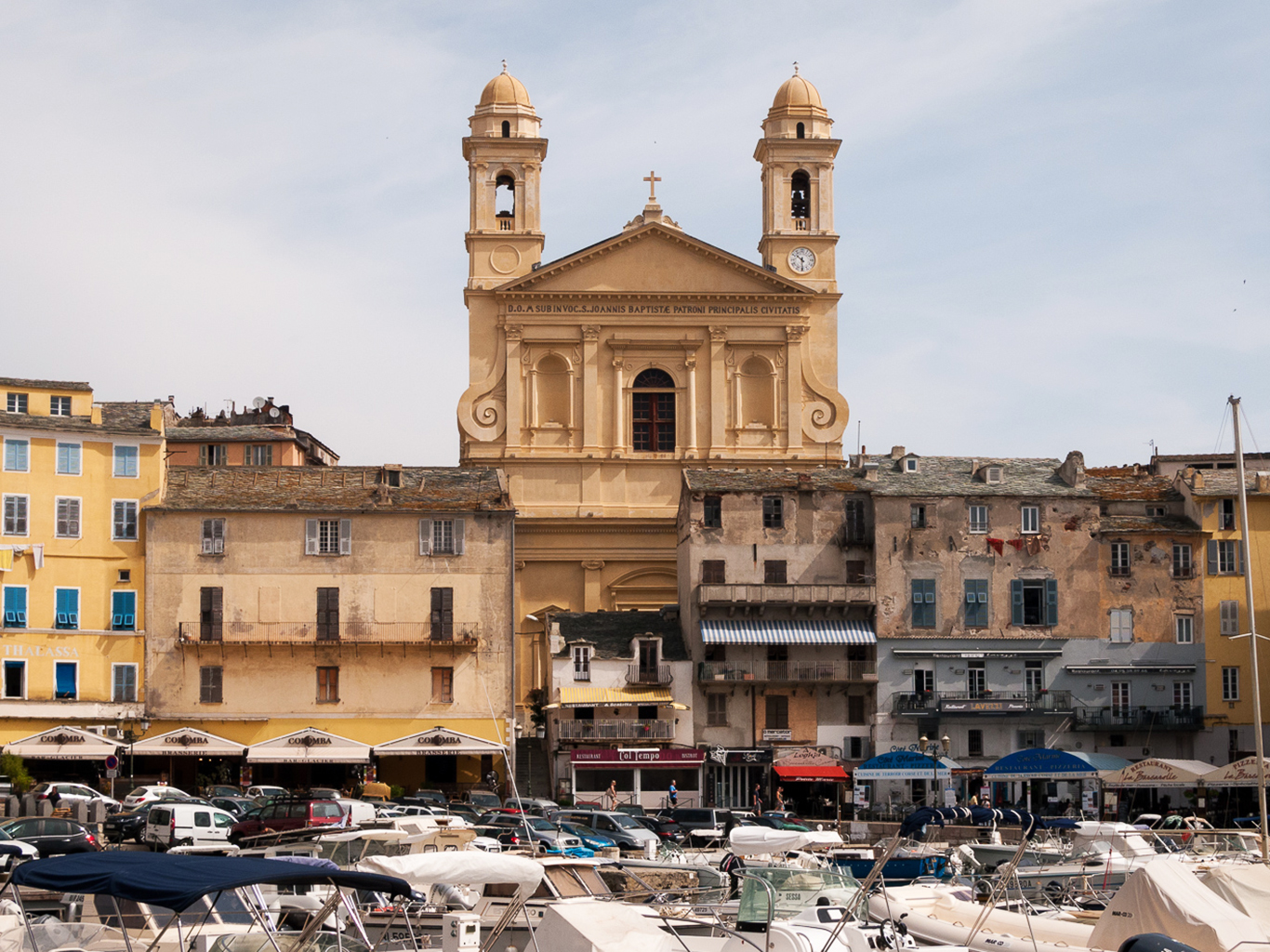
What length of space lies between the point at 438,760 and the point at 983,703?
59.5ft

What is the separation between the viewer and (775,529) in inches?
2621

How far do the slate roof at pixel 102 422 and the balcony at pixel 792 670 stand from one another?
811 inches

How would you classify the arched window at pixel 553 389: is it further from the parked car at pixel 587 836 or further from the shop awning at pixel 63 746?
the parked car at pixel 587 836

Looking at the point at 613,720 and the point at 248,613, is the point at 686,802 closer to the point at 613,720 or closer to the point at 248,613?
the point at 613,720

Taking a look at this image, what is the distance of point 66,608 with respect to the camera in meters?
64.2

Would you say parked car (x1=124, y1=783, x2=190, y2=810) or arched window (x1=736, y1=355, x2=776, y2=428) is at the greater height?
arched window (x1=736, y1=355, x2=776, y2=428)

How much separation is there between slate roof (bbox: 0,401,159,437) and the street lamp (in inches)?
1077

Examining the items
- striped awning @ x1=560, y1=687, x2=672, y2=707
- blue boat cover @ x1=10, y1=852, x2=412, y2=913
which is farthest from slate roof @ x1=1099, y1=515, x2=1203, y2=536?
blue boat cover @ x1=10, y1=852, x2=412, y2=913

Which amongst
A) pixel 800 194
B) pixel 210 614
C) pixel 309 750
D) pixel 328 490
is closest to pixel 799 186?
pixel 800 194

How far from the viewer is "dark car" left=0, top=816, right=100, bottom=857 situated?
3753 cm

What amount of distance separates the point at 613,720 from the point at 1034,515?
16000mm

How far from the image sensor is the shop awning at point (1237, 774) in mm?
54812

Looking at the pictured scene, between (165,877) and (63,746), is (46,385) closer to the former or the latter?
(63,746)

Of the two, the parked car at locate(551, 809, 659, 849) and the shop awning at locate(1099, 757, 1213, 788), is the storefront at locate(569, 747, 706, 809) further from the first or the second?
the parked car at locate(551, 809, 659, 849)
